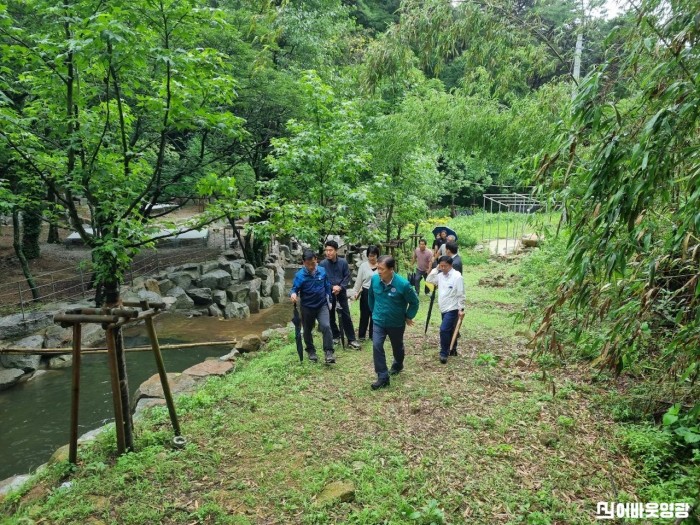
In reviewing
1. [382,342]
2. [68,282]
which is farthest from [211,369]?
[68,282]

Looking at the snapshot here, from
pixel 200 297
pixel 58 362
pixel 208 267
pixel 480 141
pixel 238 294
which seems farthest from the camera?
pixel 208 267

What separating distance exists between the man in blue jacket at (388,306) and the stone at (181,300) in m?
9.48

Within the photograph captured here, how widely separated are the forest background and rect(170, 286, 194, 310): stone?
5.59m

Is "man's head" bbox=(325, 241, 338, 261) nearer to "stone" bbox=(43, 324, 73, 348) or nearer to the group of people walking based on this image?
the group of people walking

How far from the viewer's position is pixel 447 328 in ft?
20.7

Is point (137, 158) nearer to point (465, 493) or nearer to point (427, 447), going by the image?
point (427, 447)

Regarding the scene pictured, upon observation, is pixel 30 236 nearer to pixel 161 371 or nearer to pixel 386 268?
pixel 161 371

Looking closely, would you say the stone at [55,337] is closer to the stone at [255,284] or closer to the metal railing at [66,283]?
the metal railing at [66,283]

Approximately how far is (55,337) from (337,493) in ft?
29.2

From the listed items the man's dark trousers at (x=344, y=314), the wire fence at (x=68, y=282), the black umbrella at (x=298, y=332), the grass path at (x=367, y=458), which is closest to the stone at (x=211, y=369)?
the grass path at (x=367, y=458)

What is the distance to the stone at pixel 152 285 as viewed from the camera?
1319 cm

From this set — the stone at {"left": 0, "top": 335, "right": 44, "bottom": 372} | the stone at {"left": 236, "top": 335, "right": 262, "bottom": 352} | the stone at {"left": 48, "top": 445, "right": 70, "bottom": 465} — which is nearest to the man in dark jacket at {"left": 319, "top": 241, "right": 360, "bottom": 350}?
the stone at {"left": 236, "top": 335, "right": 262, "bottom": 352}

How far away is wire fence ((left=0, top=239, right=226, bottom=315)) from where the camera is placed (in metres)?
10.9

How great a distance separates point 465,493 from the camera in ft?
11.9
